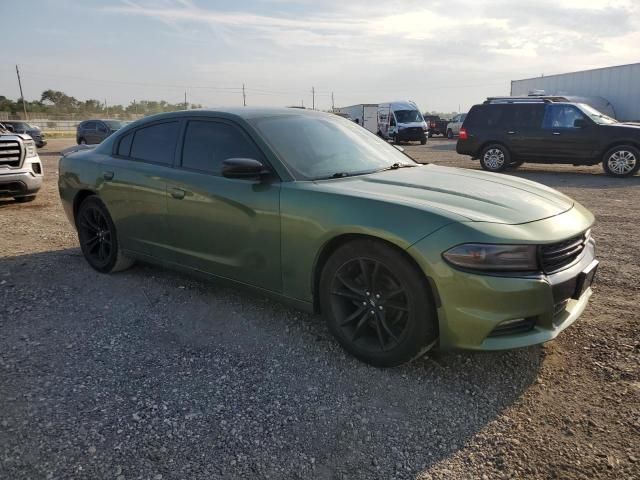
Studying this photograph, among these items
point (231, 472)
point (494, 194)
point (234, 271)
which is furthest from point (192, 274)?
point (494, 194)

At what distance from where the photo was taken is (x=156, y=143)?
171 inches

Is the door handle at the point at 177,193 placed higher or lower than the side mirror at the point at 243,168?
lower

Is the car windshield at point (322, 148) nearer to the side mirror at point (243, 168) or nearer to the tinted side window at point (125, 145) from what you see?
the side mirror at point (243, 168)

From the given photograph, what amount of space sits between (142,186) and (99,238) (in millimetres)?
985

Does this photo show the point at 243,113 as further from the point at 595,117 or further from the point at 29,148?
the point at 595,117

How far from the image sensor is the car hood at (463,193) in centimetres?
284

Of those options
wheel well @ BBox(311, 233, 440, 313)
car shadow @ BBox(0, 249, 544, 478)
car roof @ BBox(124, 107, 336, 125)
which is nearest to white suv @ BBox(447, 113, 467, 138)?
car roof @ BBox(124, 107, 336, 125)

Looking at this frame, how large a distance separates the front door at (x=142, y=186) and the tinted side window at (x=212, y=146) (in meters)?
0.19

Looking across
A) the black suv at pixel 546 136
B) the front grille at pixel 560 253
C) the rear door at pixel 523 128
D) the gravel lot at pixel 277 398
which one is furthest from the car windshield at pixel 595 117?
the front grille at pixel 560 253

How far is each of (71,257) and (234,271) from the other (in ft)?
9.21

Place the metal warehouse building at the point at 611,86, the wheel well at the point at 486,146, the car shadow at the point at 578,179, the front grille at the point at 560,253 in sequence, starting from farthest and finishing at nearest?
the metal warehouse building at the point at 611,86, the wheel well at the point at 486,146, the car shadow at the point at 578,179, the front grille at the point at 560,253

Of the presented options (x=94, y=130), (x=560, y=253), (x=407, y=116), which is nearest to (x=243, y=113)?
(x=560, y=253)

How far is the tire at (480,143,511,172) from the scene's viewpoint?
13.4m

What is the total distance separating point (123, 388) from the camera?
2877mm
